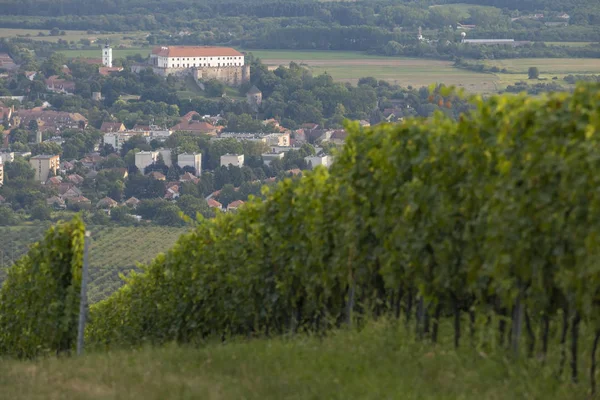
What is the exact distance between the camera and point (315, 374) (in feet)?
15.4

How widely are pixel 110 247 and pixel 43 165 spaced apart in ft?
86.6

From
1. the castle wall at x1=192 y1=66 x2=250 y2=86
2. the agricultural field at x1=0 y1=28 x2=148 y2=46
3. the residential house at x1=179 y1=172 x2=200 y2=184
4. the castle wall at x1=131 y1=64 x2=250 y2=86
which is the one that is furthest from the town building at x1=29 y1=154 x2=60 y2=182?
the agricultural field at x1=0 y1=28 x2=148 y2=46

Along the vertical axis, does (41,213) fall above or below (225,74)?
below

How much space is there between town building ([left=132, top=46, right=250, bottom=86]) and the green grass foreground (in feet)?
319

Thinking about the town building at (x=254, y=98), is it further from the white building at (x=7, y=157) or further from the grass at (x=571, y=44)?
the white building at (x=7, y=157)

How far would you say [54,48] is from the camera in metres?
121

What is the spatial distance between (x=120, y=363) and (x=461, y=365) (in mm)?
1958

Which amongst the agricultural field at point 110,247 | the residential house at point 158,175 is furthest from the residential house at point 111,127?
the agricultural field at point 110,247

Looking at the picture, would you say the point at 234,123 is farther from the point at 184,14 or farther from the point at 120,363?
the point at 120,363

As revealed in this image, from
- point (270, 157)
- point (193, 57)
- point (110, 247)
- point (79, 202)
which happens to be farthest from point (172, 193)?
point (193, 57)

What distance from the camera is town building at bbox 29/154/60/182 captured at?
6754 cm

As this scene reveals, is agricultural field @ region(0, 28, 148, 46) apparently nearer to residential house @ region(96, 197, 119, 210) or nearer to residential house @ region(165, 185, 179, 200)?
residential house @ region(165, 185, 179, 200)

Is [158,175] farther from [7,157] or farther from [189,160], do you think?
[7,157]

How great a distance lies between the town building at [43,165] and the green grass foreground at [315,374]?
207 feet
